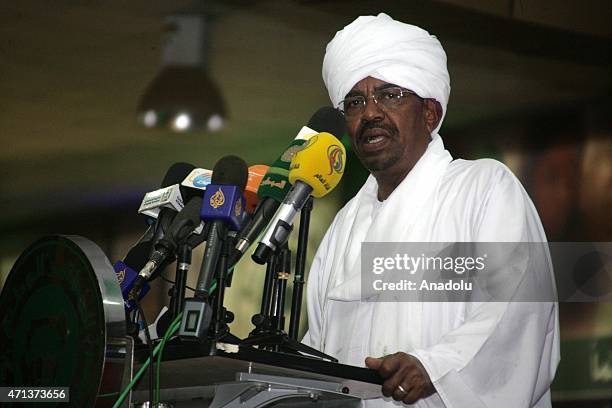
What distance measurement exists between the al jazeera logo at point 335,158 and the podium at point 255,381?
0.48m

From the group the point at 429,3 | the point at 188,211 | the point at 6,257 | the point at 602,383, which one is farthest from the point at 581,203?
the point at 6,257

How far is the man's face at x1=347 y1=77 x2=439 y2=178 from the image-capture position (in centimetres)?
258

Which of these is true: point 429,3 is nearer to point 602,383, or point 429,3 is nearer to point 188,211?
point 602,383

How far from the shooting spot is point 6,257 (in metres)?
4.30

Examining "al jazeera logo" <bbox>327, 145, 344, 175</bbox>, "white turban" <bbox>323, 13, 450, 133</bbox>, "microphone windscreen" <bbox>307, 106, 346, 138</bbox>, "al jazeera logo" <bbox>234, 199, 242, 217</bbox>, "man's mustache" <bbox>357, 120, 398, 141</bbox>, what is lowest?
"al jazeera logo" <bbox>234, 199, 242, 217</bbox>

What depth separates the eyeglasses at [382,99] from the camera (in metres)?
2.58

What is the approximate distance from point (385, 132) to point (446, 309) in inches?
21.6

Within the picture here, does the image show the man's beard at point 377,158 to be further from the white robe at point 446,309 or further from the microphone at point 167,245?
the microphone at point 167,245

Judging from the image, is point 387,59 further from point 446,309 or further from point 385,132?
point 446,309

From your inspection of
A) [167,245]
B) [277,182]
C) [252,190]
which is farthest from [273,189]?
[167,245]

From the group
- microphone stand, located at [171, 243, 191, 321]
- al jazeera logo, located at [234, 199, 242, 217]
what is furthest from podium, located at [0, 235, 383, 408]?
al jazeera logo, located at [234, 199, 242, 217]

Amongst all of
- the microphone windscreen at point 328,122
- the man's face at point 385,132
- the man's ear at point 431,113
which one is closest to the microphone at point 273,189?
the microphone windscreen at point 328,122

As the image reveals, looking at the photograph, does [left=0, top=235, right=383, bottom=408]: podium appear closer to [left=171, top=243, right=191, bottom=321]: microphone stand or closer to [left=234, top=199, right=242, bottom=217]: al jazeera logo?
[left=171, top=243, right=191, bottom=321]: microphone stand

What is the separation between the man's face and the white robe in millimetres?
54
